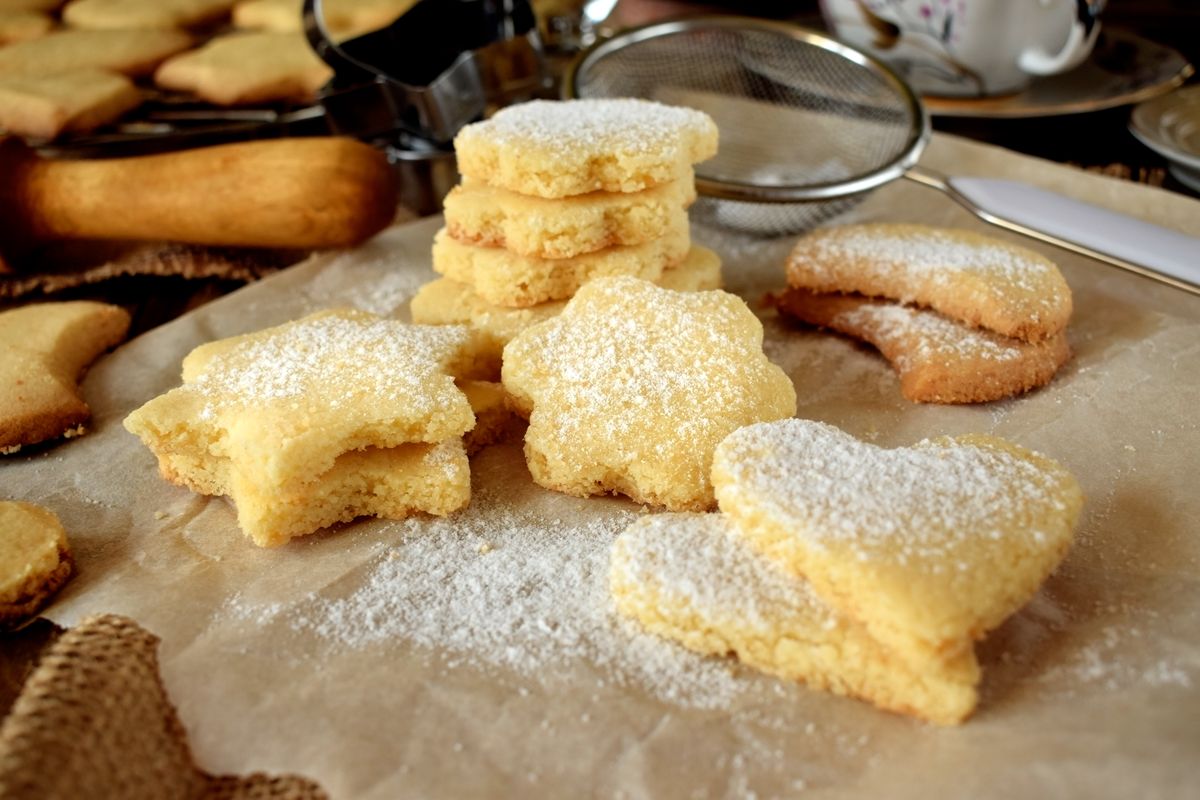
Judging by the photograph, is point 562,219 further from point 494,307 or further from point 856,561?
point 856,561

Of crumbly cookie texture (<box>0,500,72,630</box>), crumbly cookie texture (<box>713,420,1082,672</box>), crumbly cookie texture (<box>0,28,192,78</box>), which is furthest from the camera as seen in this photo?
crumbly cookie texture (<box>0,28,192,78</box>)

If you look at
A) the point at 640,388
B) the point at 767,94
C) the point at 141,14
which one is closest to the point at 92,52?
the point at 141,14

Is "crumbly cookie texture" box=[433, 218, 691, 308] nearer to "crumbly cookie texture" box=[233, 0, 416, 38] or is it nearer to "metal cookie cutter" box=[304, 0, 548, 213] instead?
"metal cookie cutter" box=[304, 0, 548, 213]

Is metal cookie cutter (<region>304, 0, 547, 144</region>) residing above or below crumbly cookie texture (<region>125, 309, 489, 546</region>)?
above

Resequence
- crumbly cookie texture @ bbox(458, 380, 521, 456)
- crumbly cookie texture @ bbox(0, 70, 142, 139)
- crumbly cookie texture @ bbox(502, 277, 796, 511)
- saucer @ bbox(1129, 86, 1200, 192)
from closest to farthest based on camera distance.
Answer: crumbly cookie texture @ bbox(502, 277, 796, 511), crumbly cookie texture @ bbox(458, 380, 521, 456), saucer @ bbox(1129, 86, 1200, 192), crumbly cookie texture @ bbox(0, 70, 142, 139)

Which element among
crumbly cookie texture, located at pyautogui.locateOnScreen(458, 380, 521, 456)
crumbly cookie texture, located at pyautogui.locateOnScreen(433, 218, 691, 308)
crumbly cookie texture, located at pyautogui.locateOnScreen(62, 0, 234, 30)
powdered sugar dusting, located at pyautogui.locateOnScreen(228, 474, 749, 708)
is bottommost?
powdered sugar dusting, located at pyautogui.locateOnScreen(228, 474, 749, 708)

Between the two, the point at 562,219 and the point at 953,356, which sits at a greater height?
the point at 562,219

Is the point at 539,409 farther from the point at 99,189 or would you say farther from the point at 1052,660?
the point at 99,189

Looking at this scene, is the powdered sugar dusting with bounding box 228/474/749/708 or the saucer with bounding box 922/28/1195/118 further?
the saucer with bounding box 922/28/1195/118

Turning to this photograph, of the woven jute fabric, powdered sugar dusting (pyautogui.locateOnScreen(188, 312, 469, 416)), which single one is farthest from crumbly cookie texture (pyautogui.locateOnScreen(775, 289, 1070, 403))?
the woven jute fabric
